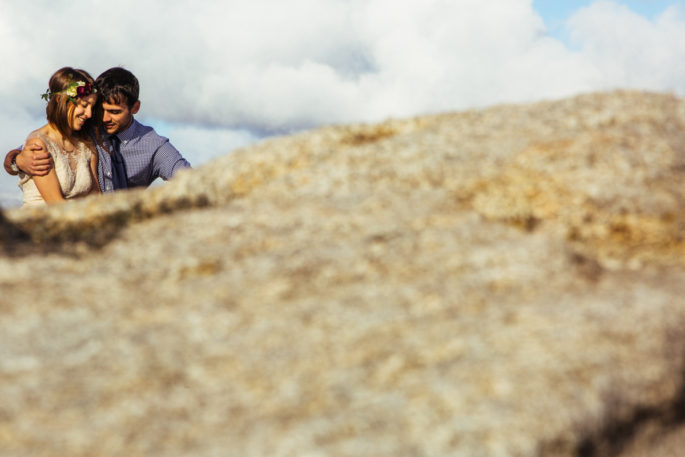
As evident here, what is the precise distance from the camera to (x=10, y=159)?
16.8 meters

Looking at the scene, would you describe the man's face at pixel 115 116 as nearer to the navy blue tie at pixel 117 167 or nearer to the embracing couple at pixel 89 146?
the embracing couple at pixel 89 146

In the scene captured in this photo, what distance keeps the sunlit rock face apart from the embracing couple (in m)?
8.18

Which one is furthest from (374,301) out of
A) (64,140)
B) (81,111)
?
(64,140)

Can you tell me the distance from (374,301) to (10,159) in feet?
47.8

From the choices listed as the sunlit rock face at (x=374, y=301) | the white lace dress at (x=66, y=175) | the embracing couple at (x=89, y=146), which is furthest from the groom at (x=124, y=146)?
the sunlit rock face at (x=374, y=301)

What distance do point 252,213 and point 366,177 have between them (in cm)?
151

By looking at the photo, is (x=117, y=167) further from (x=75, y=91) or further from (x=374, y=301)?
(x=374, y=301)

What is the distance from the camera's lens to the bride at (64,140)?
1585cm

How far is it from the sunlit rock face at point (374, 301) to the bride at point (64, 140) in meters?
8.16

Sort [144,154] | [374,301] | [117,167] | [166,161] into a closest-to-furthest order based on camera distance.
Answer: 1. [374,301]
2. [117,167]
3. [144,154]
4. [166,161]

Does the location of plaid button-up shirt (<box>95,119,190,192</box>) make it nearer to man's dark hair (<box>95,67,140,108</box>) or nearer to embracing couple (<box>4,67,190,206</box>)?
embracing couple (<box>4,67,190,206</box>)

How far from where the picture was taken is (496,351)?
5.10 m

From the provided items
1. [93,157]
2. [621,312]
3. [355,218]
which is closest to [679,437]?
[621,312]

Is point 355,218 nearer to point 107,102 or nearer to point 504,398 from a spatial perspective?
point 504,398
